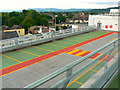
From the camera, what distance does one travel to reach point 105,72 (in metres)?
4.33

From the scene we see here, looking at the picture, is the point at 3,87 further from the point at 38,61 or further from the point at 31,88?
the point at 31,88

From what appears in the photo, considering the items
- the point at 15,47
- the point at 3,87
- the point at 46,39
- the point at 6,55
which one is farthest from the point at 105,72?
the point at 46,39

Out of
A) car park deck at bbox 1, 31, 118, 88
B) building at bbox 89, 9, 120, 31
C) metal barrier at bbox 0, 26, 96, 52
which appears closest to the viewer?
car park deck at bbox 1, 31, 118, 88

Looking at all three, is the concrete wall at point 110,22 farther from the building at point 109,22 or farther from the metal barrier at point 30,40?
the metal barrier at point 30,40

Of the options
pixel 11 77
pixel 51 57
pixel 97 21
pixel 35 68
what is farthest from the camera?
pixel 97 21

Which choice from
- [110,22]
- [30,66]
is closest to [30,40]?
[30,66]

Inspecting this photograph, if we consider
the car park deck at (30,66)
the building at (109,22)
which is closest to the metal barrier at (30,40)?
the car park deck at (30,66)

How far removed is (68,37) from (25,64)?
11428 millimetres

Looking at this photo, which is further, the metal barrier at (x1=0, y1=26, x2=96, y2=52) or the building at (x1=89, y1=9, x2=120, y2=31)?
the building at (x1=89, y1=9, x2=120, y2=31)

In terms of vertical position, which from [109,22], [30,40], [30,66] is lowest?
[30,66]

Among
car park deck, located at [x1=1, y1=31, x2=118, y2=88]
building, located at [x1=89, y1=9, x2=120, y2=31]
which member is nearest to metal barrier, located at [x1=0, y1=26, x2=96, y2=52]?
car park deck, located at [x1=1, y1=31, x2=118, y2=88]

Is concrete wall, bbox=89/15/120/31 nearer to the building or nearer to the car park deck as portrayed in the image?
the building

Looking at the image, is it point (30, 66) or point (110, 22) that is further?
point (110, 22)

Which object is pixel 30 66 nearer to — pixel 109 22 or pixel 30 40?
pixel 30 40
